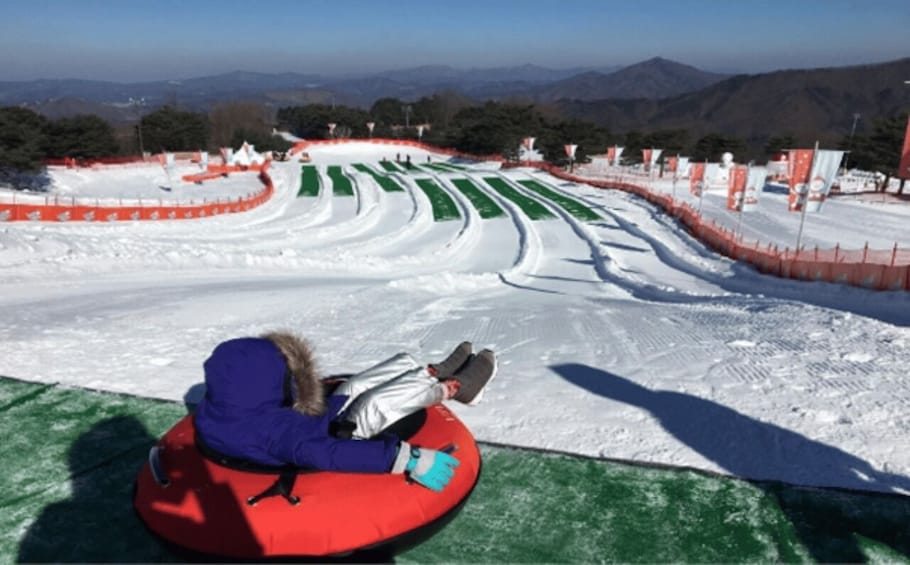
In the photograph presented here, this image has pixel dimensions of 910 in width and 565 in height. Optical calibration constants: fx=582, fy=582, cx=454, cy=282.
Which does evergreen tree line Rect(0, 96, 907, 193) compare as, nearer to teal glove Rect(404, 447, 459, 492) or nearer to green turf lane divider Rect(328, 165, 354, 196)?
green turf lane divider Rect(328, 165, 354, 196)

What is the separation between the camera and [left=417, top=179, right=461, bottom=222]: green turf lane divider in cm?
2986

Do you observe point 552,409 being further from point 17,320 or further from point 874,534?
point 17,320

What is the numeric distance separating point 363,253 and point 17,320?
Result: 14.0 metres

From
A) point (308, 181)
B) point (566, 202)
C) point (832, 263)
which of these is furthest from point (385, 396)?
point (308, 181)

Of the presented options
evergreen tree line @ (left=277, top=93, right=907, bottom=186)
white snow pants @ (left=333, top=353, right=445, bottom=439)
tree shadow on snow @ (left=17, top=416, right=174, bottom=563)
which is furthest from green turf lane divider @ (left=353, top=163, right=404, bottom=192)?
white snow pants @ (left=333, top=353, right=445, bottom=439)

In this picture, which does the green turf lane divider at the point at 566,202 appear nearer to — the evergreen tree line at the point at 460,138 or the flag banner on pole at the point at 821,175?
the flag banner on pole at the point at 821,175

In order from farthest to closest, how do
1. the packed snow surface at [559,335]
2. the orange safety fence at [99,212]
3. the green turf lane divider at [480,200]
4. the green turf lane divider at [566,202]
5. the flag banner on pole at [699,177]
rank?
the green turf lane divider at [480,200] → the green turf lane divider at [566,202] → the flag banner on pole at [699,177] → the orange safety fence at [99,212] → the packed snow surface at [559,335]

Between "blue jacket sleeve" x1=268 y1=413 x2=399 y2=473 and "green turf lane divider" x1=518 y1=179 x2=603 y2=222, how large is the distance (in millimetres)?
25605

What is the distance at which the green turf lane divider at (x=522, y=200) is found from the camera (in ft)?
96.4

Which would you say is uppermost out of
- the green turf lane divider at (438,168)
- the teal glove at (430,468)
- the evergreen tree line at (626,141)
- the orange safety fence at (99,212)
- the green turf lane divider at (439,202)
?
the evergreen tree line at (626,141)

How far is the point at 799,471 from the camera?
4.32 m

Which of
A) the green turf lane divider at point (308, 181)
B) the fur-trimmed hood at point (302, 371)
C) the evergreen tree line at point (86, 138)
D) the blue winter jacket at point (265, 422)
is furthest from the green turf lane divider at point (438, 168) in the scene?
the blue winter jacket at point (265, 422)

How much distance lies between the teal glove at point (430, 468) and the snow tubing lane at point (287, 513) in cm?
14

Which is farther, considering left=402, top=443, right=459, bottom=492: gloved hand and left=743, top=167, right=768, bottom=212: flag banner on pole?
left=743, top=167, right=768, bottom=212: flag banner on pole
